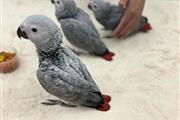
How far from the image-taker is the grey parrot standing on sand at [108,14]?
2.19 metres

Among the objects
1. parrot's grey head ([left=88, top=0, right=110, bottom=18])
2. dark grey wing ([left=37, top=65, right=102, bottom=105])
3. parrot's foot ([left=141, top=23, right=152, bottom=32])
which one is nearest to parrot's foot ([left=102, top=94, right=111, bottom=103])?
dark grey wing ([left=37, top=65, right=102, bottom=105])

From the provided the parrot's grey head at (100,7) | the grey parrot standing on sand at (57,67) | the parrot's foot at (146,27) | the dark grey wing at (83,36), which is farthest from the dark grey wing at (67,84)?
the parrot's foot at (146,27)

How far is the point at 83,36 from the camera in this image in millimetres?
2006

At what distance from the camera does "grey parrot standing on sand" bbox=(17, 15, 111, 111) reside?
5.08ft

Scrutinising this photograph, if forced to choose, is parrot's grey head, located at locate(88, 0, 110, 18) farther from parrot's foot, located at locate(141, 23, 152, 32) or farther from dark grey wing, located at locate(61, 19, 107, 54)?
parrot's foot, located at locate(141, 23, 152, 32)

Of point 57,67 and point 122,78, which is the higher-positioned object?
point 57,67

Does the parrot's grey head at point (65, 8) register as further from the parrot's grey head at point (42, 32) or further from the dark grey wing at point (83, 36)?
the parrot's grey head at point (42, 32)

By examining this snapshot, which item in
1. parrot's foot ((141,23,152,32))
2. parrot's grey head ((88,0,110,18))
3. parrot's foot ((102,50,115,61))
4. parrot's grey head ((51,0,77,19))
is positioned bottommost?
parrot's foot ((102,50,115,61))

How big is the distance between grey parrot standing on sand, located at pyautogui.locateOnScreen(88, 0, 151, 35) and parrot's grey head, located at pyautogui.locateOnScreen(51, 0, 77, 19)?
251mm

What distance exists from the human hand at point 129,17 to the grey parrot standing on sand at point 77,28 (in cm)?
22

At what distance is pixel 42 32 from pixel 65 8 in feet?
1.47

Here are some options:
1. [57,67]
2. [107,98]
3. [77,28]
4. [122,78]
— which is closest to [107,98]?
[107,98]

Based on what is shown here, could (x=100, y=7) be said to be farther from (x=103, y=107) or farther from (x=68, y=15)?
(x=103, y=107)

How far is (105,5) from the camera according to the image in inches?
86.4
